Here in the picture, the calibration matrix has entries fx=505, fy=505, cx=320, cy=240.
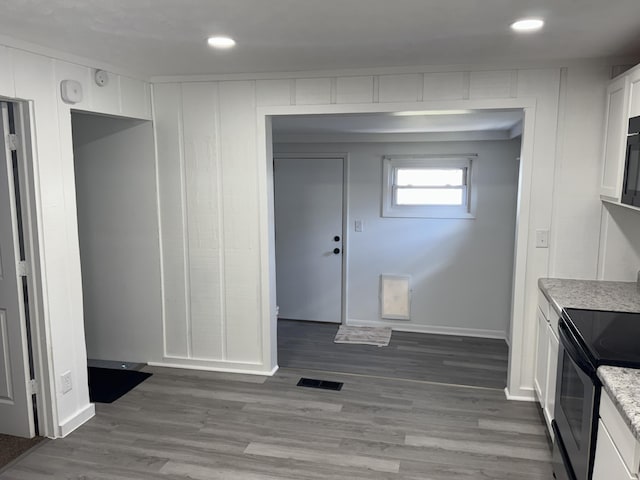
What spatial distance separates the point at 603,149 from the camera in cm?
317

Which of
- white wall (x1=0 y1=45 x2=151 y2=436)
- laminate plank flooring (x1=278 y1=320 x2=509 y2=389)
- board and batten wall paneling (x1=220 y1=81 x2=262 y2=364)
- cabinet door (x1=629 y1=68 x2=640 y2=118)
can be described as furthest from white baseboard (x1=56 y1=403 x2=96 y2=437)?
cabinet door (x1=629 y1=68 x2=640 y2=118)

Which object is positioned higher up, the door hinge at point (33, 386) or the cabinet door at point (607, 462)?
the cabinet door at point (607, 462)

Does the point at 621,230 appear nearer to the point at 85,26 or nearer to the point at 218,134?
the point at 218,134

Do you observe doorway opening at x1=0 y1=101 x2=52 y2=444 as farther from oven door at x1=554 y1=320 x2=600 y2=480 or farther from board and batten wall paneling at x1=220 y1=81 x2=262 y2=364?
oven door at x1=554 y1=320 x2=600 y2=480

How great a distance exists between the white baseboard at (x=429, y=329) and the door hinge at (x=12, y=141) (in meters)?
3.82

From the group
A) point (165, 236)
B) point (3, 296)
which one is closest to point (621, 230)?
point (165, 236)

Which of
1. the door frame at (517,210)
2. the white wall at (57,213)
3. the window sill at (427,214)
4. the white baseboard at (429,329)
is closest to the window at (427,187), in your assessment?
the window sill at (427,214)

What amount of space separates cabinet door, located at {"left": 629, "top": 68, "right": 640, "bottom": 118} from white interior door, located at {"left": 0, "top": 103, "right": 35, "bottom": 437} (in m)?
3.37

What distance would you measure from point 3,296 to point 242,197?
1.66m

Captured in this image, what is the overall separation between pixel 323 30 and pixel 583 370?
1.92 meters

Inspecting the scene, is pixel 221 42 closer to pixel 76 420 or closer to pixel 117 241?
pixel 117 241

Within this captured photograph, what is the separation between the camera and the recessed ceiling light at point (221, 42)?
267cm

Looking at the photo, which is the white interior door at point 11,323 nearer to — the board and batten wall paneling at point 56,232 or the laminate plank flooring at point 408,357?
the board and batten wall paneling at point 56,232

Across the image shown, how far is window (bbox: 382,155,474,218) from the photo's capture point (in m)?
5.28
